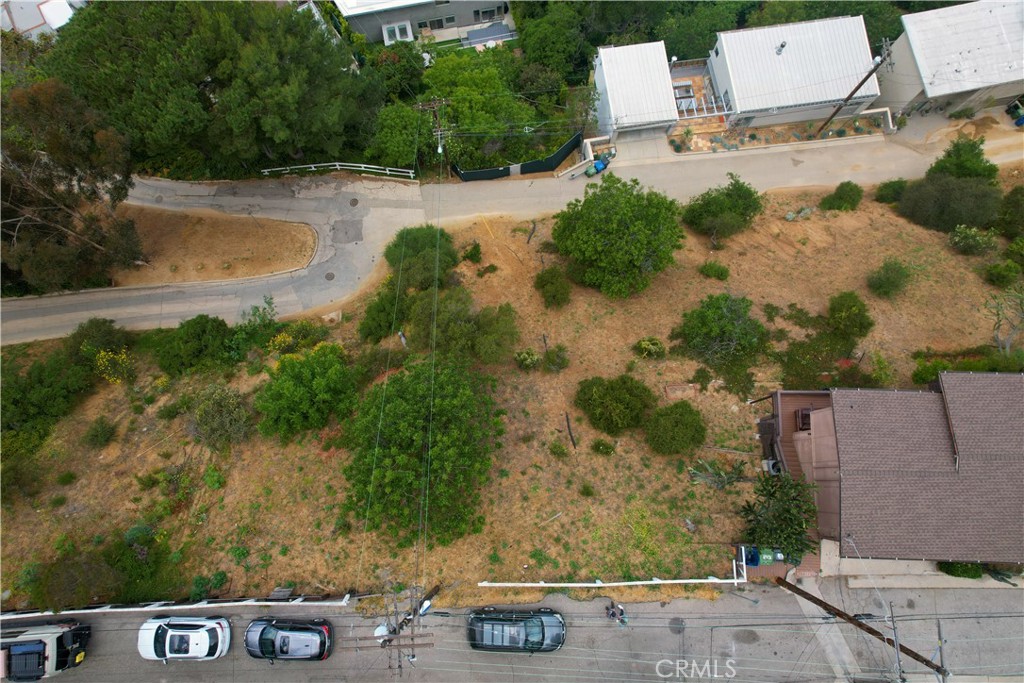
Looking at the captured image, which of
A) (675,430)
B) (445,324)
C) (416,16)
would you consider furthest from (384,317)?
(416,16)

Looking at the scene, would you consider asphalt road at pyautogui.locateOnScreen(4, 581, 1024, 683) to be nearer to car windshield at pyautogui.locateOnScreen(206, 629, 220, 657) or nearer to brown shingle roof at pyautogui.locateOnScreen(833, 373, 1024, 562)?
car windshield at pyautogui.locateOnScreen(206, 629, 220, 657)

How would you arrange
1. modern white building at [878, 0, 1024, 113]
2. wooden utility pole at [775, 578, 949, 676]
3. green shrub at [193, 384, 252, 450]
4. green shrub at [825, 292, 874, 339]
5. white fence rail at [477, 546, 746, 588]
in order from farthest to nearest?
modern white building at [878, 0, 1024, 113] → green shrub at [825, 292, 874, 339] → green shrub at [193, 384, 252, 450] → white fence rail at [477, 546, 746, 588] → wooden utility pole at [775, 578, 949, 676]

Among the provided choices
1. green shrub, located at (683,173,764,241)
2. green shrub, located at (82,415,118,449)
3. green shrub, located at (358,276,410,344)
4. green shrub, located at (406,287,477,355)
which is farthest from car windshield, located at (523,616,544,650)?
green shrub, located at (683,173,764,241)

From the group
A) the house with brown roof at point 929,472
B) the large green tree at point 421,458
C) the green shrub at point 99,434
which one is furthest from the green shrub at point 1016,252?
the green shrub at point 99,434

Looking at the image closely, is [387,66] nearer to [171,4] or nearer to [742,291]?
[171,4]

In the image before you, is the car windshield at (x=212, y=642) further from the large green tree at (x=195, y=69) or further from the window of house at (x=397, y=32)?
the window of house at (x=397, y=32)

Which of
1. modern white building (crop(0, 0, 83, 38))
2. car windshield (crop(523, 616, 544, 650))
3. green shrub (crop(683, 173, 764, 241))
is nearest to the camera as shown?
car windshield (crop(523, 616, 544, 650))
